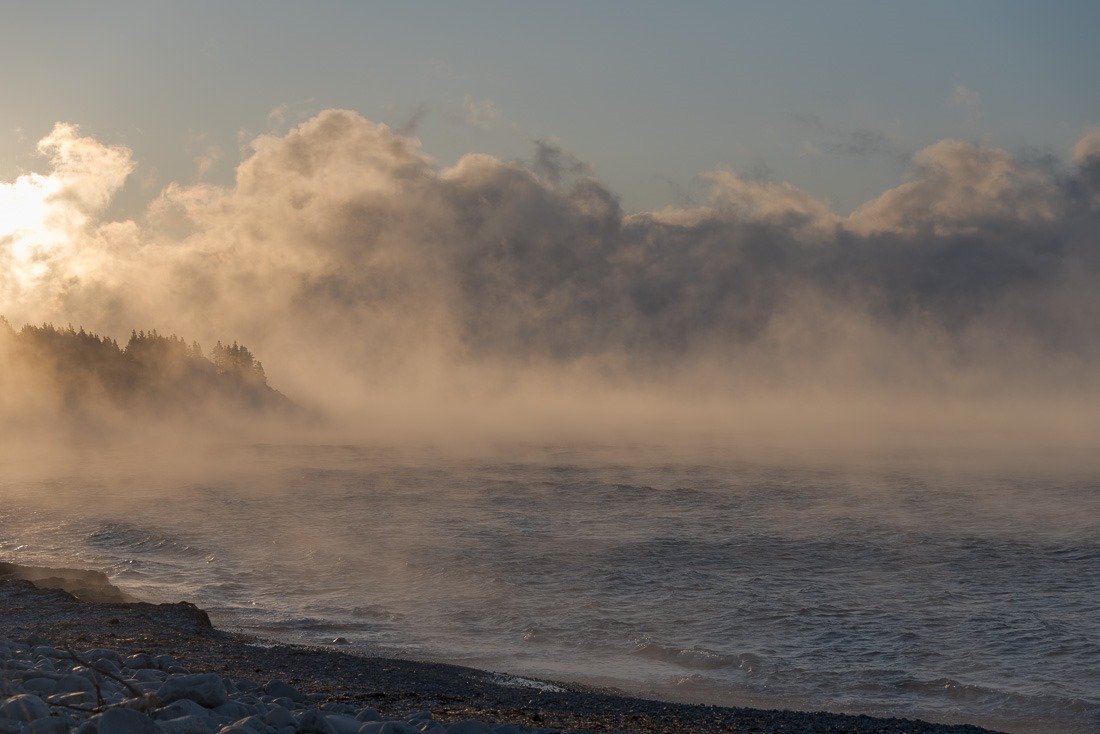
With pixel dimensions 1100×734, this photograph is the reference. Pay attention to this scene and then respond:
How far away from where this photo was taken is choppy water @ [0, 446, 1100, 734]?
1758cm

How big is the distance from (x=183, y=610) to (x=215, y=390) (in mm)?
157811

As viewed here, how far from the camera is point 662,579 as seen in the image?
27.4 meters

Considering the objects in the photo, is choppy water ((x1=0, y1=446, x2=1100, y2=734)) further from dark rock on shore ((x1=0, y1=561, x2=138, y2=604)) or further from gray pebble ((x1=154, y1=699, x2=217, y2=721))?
gray pebble ((x1=154, y1=699, x2=217, y2=721))

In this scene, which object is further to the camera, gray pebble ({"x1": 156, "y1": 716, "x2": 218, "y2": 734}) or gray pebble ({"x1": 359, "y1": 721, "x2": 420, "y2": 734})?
gray pebble ({"x1": 359, "y1": 721, "x2": 420, "y2": 734})

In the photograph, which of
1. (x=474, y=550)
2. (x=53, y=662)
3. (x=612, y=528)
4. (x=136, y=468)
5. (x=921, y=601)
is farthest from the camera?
(x=136, y=468)

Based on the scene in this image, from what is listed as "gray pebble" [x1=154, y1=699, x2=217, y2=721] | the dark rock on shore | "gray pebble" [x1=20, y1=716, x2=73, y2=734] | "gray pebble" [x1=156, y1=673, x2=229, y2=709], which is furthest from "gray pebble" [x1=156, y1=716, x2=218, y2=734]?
the dark rock on shore

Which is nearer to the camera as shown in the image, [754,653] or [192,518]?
[754,653]

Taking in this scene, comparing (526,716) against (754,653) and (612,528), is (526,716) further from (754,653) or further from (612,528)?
(612,528)

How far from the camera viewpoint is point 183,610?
18.8 m

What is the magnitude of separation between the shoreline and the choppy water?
→ 2.14 m

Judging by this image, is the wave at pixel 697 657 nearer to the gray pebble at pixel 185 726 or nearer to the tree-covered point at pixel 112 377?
the gray pebble at pixel 185 726

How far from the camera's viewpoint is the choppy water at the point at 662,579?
57.7 feet

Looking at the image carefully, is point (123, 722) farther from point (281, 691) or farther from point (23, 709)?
point (281, 691)

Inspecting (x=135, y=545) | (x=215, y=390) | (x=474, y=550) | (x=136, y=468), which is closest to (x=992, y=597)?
(x=474, y=550)
